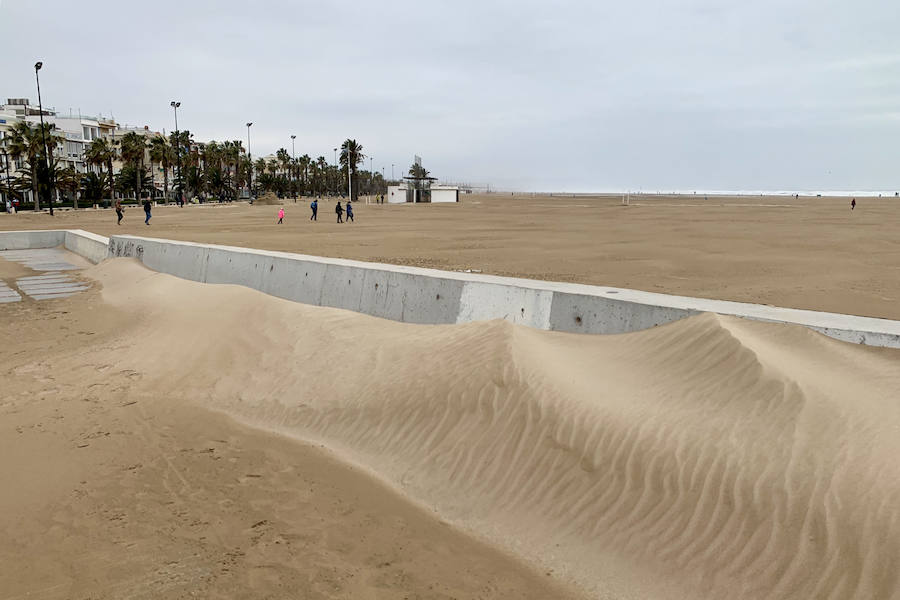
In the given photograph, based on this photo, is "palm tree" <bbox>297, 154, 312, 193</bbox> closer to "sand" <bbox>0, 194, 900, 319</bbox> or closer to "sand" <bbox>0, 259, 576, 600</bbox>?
"sand" <bbox>0, 194, 900, 319</bbox>

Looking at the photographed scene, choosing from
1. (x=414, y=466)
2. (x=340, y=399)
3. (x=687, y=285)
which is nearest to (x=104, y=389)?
(x=340, y=399)

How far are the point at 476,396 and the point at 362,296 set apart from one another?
4.09 m

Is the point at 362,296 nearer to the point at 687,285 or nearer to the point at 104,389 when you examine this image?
the point at 104,389

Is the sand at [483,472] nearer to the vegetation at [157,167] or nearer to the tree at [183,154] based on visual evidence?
the vegetation at [157,167]

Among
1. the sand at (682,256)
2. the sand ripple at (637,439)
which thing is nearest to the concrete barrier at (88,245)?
the sand at (682,256)

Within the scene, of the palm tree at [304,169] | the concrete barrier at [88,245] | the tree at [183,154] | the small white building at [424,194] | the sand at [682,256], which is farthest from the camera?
the palm tree at [304,169]

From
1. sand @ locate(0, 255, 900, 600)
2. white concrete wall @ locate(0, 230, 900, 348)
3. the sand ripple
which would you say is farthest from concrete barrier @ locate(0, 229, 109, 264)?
the sand ripple

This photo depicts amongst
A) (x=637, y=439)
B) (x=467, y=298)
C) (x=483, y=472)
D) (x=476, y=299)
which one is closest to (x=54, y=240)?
(x=467, y=298)

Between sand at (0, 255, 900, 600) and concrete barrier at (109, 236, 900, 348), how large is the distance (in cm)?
31

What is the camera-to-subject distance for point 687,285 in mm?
12734

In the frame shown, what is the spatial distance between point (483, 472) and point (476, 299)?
130 inches

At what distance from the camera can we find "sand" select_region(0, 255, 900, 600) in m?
4.09

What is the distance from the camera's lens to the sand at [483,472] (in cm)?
409

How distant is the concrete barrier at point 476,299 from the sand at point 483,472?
0.31 metres
